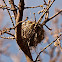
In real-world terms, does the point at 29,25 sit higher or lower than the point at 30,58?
higher

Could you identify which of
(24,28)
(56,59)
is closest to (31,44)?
(24,28)

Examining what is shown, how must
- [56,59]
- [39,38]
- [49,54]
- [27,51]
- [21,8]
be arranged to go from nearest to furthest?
1. [21,8]
2. [27,51]
3. [39,38]
4. [56,59]
5. [49,54]

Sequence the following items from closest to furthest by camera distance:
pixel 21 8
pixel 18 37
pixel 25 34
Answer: pixel 21 8 < pixel 18 37 < pixel 25 34

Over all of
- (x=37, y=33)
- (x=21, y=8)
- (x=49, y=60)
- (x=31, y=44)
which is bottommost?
(x=49, y=60)

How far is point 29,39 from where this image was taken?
2336 mm

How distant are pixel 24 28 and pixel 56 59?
8.55 ft

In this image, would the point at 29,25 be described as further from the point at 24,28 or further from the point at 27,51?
the point at 27,51

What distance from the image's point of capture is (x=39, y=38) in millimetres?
2523

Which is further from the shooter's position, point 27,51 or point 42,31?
point 42,31

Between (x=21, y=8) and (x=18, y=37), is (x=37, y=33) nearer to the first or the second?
(x=18, y=37)

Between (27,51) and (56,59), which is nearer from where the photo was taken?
(27,51)

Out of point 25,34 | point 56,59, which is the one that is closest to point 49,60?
point 56,59

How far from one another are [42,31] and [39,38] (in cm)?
16

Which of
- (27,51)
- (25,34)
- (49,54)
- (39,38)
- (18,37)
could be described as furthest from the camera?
(49,54)
